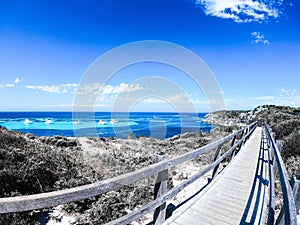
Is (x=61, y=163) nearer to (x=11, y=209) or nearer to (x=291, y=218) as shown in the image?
(x=11, y=209)

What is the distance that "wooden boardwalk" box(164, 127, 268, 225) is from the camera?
375 centimetres

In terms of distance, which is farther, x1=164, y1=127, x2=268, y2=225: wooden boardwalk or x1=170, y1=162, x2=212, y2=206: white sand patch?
x1=170, y1=162, x2=212, y2=206: white sand patch

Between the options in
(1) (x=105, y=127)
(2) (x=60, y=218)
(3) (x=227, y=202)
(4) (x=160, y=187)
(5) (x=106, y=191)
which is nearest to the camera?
(5) (x=106, y=191)

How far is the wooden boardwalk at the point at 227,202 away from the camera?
3.75 metres

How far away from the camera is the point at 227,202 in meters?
4.49

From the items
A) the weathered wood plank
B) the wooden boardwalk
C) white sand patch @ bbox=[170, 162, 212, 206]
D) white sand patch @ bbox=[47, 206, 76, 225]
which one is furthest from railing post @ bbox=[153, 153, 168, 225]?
white sand patch @ bbox=[170, 162, 212, 206]

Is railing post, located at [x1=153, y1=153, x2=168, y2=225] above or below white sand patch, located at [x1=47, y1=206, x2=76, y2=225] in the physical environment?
above

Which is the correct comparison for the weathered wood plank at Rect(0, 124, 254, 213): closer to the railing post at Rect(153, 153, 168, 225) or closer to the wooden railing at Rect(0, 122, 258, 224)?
the wooden railing at Rect(0, 122, 258, 224)

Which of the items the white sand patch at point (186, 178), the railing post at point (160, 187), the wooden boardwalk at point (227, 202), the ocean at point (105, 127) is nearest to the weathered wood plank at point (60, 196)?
the railing post at point (160, 187)

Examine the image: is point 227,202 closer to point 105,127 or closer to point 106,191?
point 106,191

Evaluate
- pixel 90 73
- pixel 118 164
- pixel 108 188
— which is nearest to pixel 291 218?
pixel 108 188

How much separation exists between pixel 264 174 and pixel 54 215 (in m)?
6.17

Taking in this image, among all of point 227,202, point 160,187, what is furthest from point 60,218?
point 227,202

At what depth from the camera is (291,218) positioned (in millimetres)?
1684
